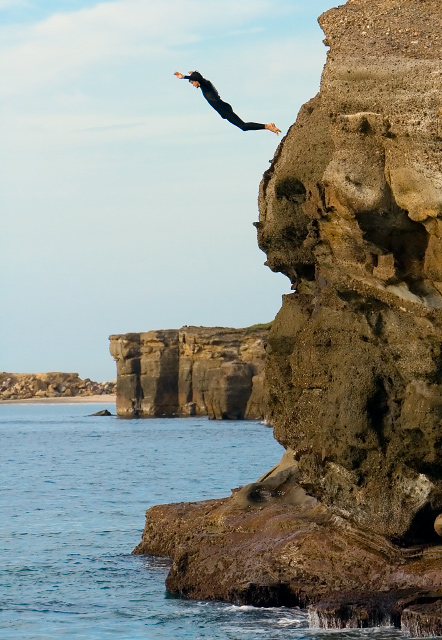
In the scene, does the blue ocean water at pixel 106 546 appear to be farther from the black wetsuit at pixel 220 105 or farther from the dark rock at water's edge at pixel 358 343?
the black wetsuit at pixel 220 105

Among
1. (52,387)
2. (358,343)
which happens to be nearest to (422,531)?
(358,343)

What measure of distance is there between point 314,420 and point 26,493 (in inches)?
958

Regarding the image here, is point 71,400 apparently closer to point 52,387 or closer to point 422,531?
point 52,387

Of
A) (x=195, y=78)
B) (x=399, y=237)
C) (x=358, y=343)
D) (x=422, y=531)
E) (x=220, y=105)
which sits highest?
(x=195, y=78)

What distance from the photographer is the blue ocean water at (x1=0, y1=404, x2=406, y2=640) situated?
1620 centimetres

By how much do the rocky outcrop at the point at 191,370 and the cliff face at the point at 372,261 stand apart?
71.6 metres

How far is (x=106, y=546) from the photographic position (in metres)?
24.8

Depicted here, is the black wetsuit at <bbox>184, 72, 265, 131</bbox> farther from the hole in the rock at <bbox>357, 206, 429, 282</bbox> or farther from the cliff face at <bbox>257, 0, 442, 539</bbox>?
the hole in the rock at <bbox>357, 206, 429, 282</bbox>

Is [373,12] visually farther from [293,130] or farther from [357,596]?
[357,596]

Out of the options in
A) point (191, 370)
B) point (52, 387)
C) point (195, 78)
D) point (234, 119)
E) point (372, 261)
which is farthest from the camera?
point (52, 387)

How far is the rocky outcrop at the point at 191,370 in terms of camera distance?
3583 inches

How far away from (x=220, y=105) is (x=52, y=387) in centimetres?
17248

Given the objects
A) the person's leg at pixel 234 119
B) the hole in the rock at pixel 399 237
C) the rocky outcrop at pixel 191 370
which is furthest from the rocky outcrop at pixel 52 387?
the hole in the rock at pixel 399 237

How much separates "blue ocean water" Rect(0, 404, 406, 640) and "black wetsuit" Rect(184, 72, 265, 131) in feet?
22.3
